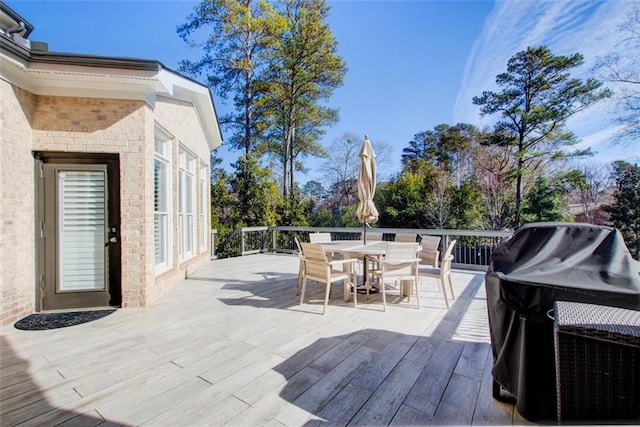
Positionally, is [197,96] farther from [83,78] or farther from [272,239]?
[272,239]

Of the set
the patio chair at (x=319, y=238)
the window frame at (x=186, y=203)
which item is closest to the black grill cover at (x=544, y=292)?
the patio chair at (x=319, y=238)

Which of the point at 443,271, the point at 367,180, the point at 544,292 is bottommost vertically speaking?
the point at 443,271

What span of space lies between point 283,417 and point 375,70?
Answer: 13.3m

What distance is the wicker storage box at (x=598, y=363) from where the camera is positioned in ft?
4.11

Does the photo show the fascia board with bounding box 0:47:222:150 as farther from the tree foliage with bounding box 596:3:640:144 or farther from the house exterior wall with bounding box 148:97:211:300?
the tree foliage with bounding box 596:3:640:144

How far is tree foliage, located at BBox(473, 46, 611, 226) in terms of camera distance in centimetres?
1295

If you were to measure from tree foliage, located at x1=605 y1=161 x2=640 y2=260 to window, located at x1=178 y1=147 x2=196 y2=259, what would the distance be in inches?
562

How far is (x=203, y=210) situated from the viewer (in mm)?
7809

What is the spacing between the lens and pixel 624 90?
34.6 ft

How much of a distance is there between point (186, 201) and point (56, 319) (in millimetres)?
3404

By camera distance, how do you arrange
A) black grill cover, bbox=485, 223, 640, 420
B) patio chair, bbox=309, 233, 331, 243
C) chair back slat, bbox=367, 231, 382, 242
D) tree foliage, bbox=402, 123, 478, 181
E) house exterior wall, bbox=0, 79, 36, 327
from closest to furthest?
black grill cover, bbox=485, 223, 640, 420 → house exterior wall, bbox=0, 79, 36, 327 → patio chair, bbox=309, 233, 331, 243 → chair back slat, bbox=367, 231, 382, 242 → tree foliage, bbox=402, 123, 478, 181

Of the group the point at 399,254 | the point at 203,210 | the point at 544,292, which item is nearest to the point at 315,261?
the point at 399,254

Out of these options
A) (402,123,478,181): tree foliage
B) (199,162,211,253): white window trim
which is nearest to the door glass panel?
(199,162,211,253): white window trim

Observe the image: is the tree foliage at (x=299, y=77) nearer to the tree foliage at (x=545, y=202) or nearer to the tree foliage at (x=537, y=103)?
the tree foliage at (x=537, y=103)
